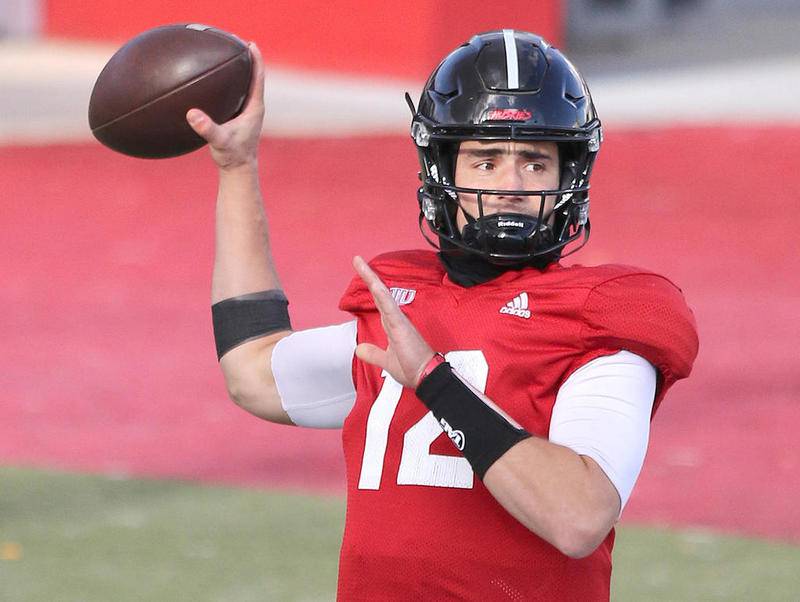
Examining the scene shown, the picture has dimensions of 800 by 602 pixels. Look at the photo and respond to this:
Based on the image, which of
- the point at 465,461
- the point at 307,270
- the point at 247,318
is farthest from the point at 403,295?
the point at 307,270

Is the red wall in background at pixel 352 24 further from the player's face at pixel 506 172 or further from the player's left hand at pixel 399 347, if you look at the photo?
the player's left hand at pixel 399 347

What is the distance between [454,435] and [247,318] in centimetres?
82

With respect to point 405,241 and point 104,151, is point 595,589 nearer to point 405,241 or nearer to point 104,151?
point 405,241

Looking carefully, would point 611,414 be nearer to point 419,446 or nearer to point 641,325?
point 641,325

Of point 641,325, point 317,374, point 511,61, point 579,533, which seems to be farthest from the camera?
point 317,374

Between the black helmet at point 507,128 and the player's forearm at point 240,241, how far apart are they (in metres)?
0.45

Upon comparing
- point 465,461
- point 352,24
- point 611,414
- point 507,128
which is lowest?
point 352,24

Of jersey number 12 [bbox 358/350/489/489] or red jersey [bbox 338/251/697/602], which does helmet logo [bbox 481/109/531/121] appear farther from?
jersey number 12 [bbox 358/350/489/489]

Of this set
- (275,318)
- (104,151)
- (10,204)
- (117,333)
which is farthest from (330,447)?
(104,151)

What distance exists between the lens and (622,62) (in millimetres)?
20453

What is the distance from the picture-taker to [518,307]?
8.89ft

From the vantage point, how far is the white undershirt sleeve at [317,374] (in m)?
2.98

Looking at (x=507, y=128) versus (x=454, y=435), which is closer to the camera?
(x=454, y=435)

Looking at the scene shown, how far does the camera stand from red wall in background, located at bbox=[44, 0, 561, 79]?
18.0 metres
